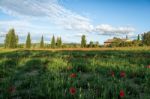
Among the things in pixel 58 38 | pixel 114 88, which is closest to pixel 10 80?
pixel 114 88

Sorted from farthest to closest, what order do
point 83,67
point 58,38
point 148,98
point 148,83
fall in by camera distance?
point 58,38 < point 83,67 < point 148,83 < point 148,98

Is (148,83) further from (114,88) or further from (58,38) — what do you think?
(58,38)

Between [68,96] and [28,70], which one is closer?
[68,96]

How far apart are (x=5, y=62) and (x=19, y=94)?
18.8 feet

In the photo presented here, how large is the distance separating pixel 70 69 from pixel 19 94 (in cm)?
292

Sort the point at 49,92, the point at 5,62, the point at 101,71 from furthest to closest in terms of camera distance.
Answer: the point at 5,62 < the point at 101,71 < the point at 49,92

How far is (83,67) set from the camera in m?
7.14

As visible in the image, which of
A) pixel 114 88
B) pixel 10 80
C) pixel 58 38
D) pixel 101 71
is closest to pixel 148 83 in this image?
pixel 114 88

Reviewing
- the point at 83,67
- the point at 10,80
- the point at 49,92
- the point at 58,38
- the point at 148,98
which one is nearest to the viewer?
the point at 148,98

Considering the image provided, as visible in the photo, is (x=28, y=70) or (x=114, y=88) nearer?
(x=114, y=88)

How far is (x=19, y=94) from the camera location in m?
4.03

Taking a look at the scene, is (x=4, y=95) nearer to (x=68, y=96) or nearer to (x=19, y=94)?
(x=19, y=94)

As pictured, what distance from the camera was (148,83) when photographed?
4754 millimetres

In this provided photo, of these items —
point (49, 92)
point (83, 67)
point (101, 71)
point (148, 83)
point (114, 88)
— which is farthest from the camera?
point (83, 67)
